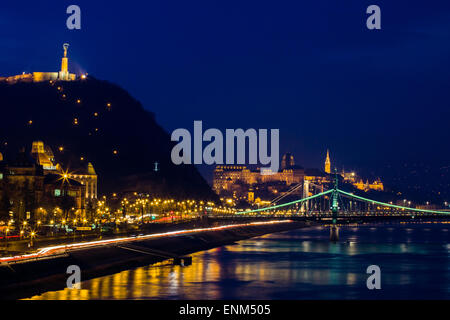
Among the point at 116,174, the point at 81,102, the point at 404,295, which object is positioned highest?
the point at 81,102

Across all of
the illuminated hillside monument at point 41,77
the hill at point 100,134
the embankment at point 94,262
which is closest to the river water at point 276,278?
the embankment at point 94,262

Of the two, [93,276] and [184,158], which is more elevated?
[184,158]

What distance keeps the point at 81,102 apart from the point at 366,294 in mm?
117998

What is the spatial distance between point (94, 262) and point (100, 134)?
98.0m

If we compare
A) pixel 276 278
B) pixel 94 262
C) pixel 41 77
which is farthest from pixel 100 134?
pixel 94 262

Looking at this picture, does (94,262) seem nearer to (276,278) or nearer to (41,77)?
(276,278)

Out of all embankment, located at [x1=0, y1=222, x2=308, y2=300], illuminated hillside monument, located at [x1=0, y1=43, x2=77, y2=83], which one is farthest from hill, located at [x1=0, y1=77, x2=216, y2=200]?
embankment, located at [x1=0, y1=222, x2=308, y2=300]

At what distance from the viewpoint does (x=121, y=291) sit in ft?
149

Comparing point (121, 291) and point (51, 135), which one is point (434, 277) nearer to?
point (121, 291)

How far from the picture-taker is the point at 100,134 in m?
151

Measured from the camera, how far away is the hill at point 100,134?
454 feet

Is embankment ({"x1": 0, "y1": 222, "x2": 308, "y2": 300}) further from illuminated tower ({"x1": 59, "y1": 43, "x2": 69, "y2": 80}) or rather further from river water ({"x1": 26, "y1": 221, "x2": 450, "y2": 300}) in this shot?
illuminated tower ({"x1": 59, "y1": 43, "x2": 69, "y2": 80})
